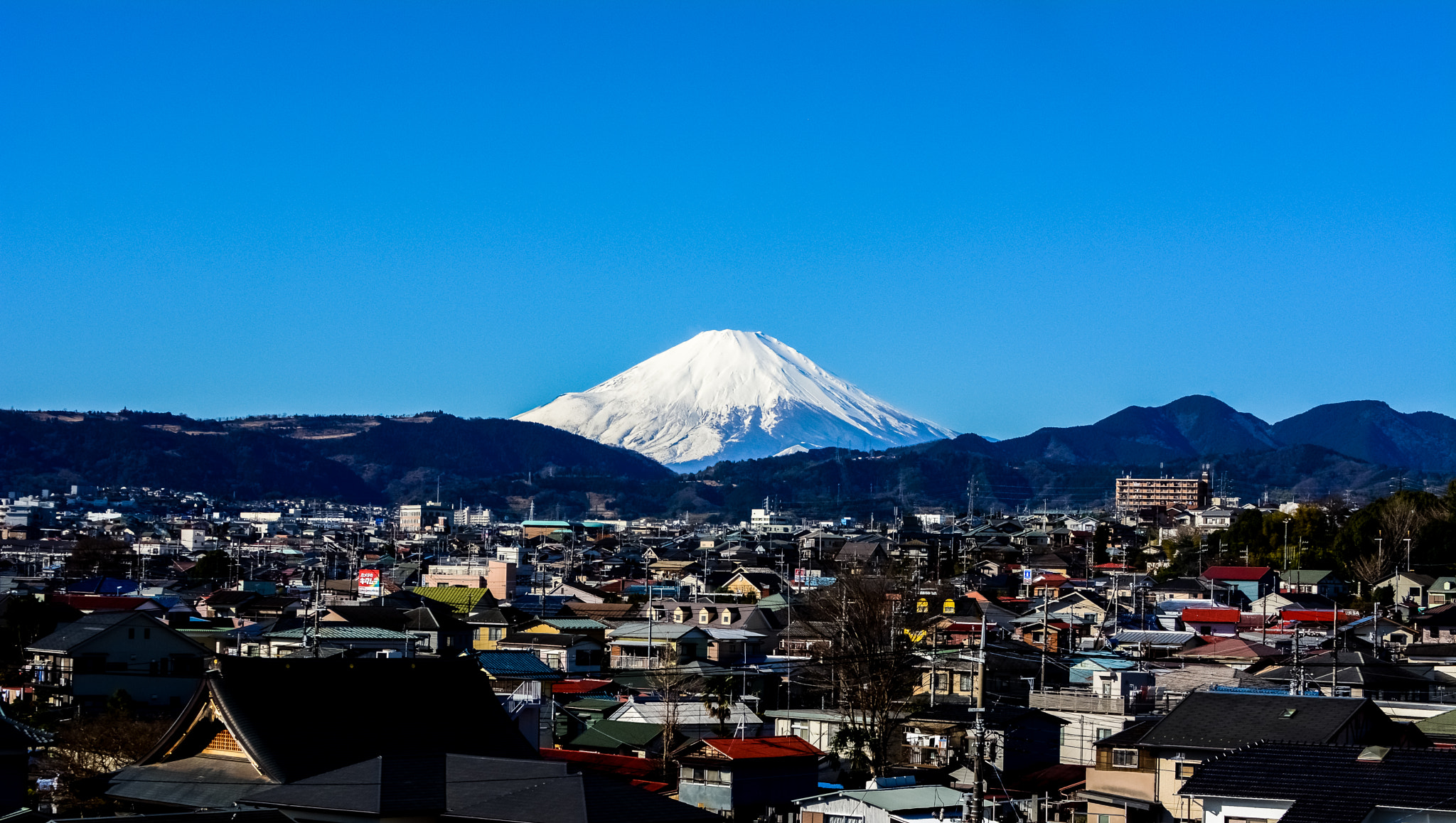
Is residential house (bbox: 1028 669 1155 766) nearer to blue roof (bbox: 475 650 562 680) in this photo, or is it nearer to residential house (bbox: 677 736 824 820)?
residential house (bbox: 677 736 824 820)

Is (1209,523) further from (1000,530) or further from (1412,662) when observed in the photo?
(1412,662)

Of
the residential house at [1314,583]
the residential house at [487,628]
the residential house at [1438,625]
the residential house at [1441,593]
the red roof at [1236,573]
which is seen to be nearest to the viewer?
the residential house at [487,628]

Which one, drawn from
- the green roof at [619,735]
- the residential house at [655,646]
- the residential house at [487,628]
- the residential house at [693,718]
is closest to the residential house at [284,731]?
the green roof at [619,735]

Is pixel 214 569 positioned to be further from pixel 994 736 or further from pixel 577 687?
pixel 994 736

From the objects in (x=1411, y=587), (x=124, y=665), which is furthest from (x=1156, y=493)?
(x=124, y=665)

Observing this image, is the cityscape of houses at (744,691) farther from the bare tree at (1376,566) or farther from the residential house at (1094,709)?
the bare tree at (1376,566)

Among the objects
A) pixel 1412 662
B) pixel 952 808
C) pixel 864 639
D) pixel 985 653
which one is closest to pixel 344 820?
pixel 952 808
